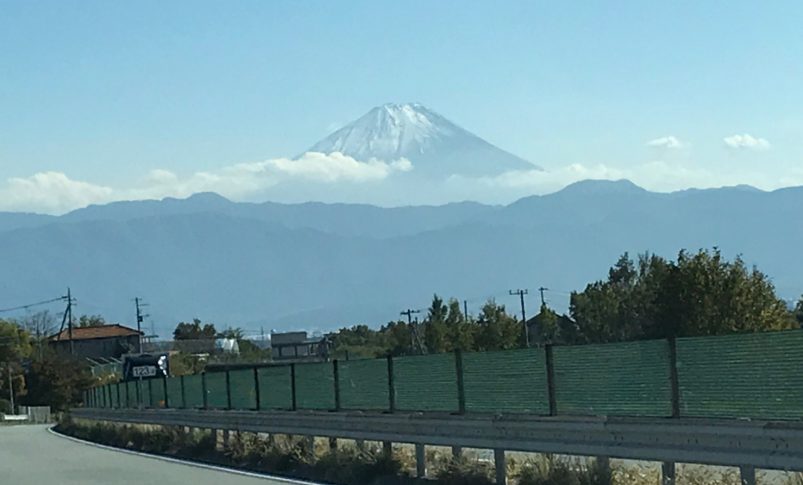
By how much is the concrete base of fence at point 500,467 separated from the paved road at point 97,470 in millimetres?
4213

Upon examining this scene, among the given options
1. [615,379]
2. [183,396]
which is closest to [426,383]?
[615,379]

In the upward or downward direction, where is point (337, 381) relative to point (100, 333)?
downward

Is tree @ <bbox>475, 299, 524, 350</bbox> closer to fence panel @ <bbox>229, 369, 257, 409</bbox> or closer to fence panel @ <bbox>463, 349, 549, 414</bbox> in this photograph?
fence panel @ <bbox>229, 369, 257, 409</bbox>

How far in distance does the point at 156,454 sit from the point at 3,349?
113779mm

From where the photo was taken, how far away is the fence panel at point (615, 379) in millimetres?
14867

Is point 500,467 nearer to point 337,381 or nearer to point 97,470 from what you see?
point 337,381

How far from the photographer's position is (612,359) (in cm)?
1593

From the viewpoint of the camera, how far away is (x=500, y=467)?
16.9m

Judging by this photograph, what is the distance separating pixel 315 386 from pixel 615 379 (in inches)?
397

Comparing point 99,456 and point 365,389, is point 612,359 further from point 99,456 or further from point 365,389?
point 99,456

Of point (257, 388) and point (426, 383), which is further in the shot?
point (257, 388)

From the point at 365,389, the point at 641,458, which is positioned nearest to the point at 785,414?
the point at 641,458

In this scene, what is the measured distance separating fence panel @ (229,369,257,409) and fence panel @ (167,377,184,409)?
6148 mm

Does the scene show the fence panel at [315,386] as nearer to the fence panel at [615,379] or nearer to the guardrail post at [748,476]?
the fence panel at [615,379]
